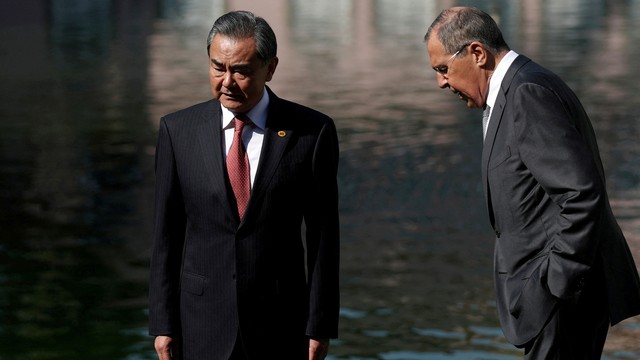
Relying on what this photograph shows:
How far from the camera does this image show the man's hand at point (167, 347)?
462cm

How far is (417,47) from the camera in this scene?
30000 mm

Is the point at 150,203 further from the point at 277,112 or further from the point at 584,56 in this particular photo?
the point at 584,56

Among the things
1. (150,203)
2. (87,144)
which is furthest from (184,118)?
(87,144)

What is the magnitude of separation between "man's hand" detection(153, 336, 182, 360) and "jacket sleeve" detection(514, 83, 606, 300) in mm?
1289

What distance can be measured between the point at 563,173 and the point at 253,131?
106cm

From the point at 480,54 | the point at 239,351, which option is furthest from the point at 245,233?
the point at 480,54

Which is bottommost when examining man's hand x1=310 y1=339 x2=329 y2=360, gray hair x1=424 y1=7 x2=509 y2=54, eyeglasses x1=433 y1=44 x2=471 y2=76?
man's hand x1=310 y1=339 x2=329 y2=360

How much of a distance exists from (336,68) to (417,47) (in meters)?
5.24

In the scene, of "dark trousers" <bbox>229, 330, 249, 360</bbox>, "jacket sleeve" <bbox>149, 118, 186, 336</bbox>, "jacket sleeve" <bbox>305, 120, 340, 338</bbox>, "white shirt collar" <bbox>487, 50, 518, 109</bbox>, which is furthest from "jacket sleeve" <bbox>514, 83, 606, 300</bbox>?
"jacket sleeve" <bbox>149, 118, 186, 336</bbox>

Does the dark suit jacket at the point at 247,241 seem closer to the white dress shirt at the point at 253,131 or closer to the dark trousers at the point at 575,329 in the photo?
the white dress shirt at the point at 253,131

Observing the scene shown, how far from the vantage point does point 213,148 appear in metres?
4.56

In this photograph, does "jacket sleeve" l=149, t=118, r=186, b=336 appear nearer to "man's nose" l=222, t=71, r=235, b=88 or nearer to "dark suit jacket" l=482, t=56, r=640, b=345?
"man's nose" l=222, t=71, r=235, b=88

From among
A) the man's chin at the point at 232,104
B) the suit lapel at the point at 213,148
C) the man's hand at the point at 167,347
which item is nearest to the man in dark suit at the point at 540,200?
the man's chin at the point at 232,104

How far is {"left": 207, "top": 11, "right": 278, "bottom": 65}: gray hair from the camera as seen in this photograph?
14.5 feet
